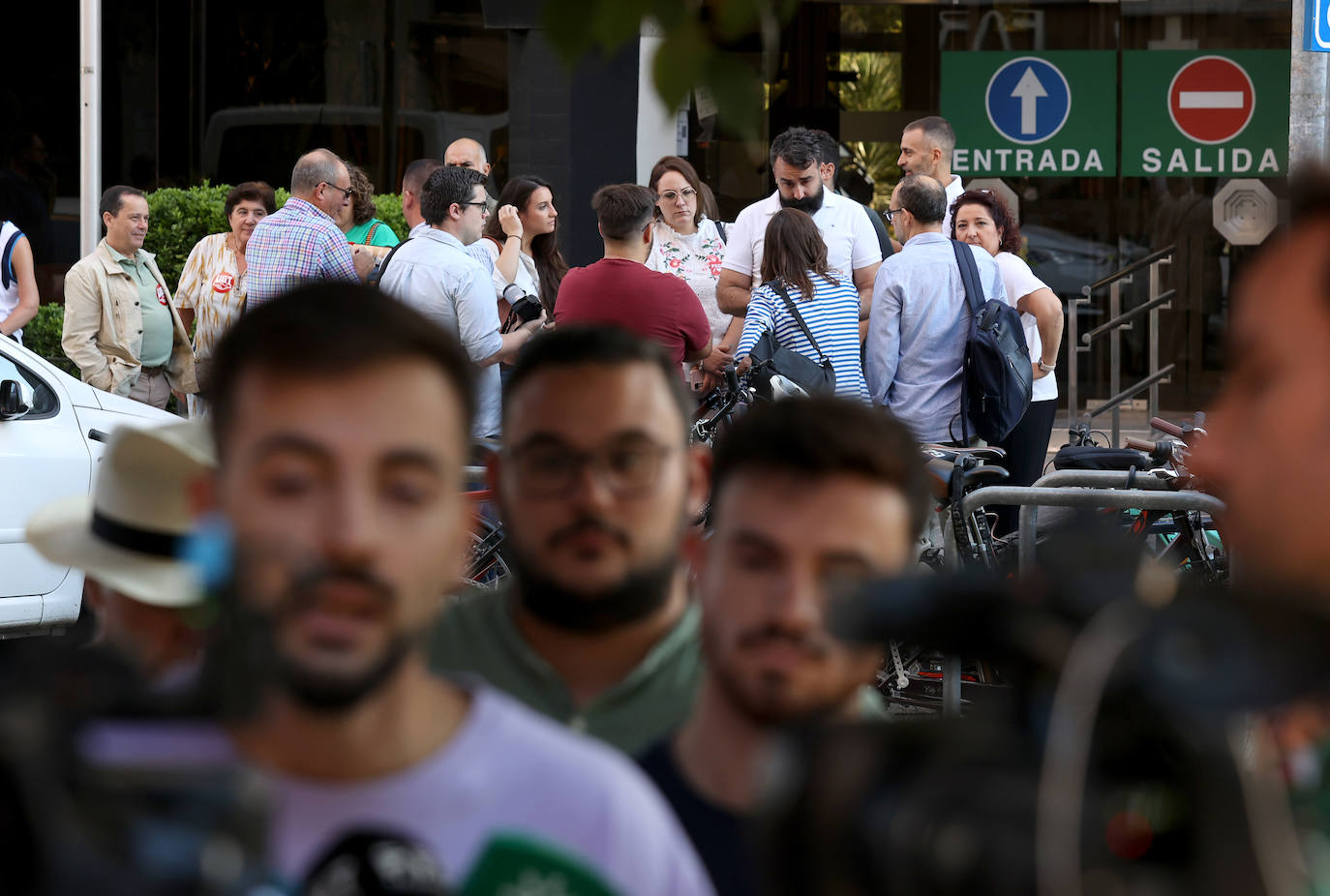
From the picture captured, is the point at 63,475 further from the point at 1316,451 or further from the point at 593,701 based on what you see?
the point at 1316,451

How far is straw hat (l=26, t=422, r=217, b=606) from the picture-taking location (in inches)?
89.0

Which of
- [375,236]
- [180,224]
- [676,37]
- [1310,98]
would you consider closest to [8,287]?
[180,224]

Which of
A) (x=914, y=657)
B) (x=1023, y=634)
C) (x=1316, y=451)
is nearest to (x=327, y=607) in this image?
(x=1023, y=634)

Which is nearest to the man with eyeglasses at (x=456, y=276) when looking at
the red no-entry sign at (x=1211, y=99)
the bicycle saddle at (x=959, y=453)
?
the bicycle saddle at (x=959, y=453)

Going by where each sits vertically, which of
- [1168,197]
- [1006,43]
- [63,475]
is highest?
[1006,43]

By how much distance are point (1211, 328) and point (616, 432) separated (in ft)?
46.0

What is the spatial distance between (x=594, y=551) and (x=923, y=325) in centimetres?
526

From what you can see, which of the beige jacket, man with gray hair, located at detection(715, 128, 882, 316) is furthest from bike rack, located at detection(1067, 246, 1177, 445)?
the beige jacket

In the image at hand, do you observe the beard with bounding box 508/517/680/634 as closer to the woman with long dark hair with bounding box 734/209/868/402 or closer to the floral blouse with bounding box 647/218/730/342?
the woman with long dark hair with bounding box 734/209/868/402

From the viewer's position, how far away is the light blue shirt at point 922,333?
7.37m

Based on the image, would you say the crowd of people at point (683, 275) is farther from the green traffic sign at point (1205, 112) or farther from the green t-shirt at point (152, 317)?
the green traffic sign at point (1205, 112)

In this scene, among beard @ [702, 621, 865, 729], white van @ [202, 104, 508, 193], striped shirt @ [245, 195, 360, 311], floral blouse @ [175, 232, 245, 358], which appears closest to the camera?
beard @ [702, 621, 865, 729]

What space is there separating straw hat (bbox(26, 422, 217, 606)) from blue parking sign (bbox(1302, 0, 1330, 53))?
5595 mm

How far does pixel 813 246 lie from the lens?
7367 mm
